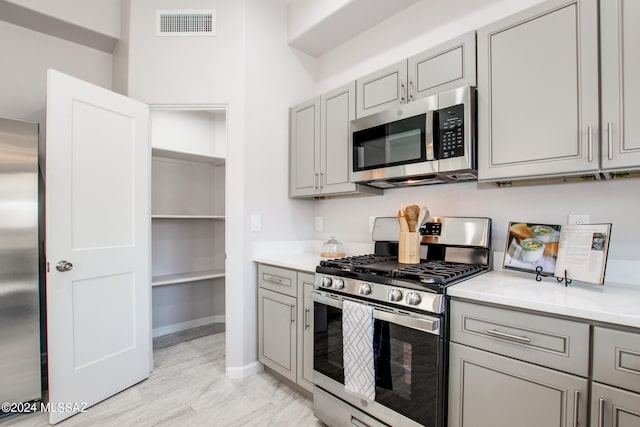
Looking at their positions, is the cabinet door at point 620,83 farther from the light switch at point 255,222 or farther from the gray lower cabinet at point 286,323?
the light switch at point 255,222

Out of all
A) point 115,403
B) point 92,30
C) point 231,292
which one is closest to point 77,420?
point 115,403

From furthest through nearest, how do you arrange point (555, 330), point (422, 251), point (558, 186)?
point (422, 251) → point (558, 186) → point (555, 330)

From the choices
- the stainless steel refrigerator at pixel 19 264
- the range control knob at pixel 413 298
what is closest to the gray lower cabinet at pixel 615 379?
the range control knob at pixel 413 298

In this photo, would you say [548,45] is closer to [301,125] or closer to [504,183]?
[504,183]

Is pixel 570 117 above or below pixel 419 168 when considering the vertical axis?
above

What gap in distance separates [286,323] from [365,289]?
2.80 ft

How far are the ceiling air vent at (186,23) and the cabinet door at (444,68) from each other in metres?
1.65

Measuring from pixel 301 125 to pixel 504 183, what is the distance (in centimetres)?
161

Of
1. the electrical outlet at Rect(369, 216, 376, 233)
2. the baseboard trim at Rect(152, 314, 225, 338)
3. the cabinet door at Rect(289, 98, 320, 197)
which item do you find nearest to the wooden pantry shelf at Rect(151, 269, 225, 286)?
the baseboard trim at Rect(152, 314, 225, 338)

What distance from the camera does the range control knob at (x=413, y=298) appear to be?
141 centimetres

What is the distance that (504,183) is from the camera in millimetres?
1808

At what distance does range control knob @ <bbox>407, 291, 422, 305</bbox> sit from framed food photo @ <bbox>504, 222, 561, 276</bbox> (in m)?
0.61

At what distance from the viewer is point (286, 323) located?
87.0 inches

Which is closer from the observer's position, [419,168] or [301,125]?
[419,168]
